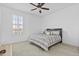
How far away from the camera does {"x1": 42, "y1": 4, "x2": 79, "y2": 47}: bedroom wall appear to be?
129 cm

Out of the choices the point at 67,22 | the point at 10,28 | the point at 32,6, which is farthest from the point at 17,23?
the point at 67,22

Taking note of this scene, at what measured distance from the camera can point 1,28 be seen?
3.86ft

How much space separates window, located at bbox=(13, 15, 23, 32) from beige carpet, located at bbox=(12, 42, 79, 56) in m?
0.27

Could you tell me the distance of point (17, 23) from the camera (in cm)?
125

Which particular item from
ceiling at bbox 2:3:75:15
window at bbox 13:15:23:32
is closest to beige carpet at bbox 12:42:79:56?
window at bbox 13:15:23:32

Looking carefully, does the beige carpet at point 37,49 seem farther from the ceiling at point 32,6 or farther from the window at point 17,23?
the ceiling at point 32,6

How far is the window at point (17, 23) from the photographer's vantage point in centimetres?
124

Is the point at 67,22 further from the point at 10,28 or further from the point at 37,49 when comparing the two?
the point at 10,28

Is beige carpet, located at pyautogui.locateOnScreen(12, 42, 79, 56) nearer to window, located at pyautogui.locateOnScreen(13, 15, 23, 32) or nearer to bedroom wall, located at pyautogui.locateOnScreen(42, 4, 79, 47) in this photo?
bedroom wall, located at pyautogui.locateOnScreen(42, 4, 79, 47)

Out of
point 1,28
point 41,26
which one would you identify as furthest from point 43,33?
point 1,28

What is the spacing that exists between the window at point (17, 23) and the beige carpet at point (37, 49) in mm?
266

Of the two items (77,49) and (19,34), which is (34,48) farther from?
(77,49)

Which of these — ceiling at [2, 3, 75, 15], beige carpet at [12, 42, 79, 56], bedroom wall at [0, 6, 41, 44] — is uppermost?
ceiling at [2, 3, 75, 15]

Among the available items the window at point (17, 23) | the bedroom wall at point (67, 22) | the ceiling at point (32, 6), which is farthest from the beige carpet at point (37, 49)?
the ceiling at point (32, 6)
